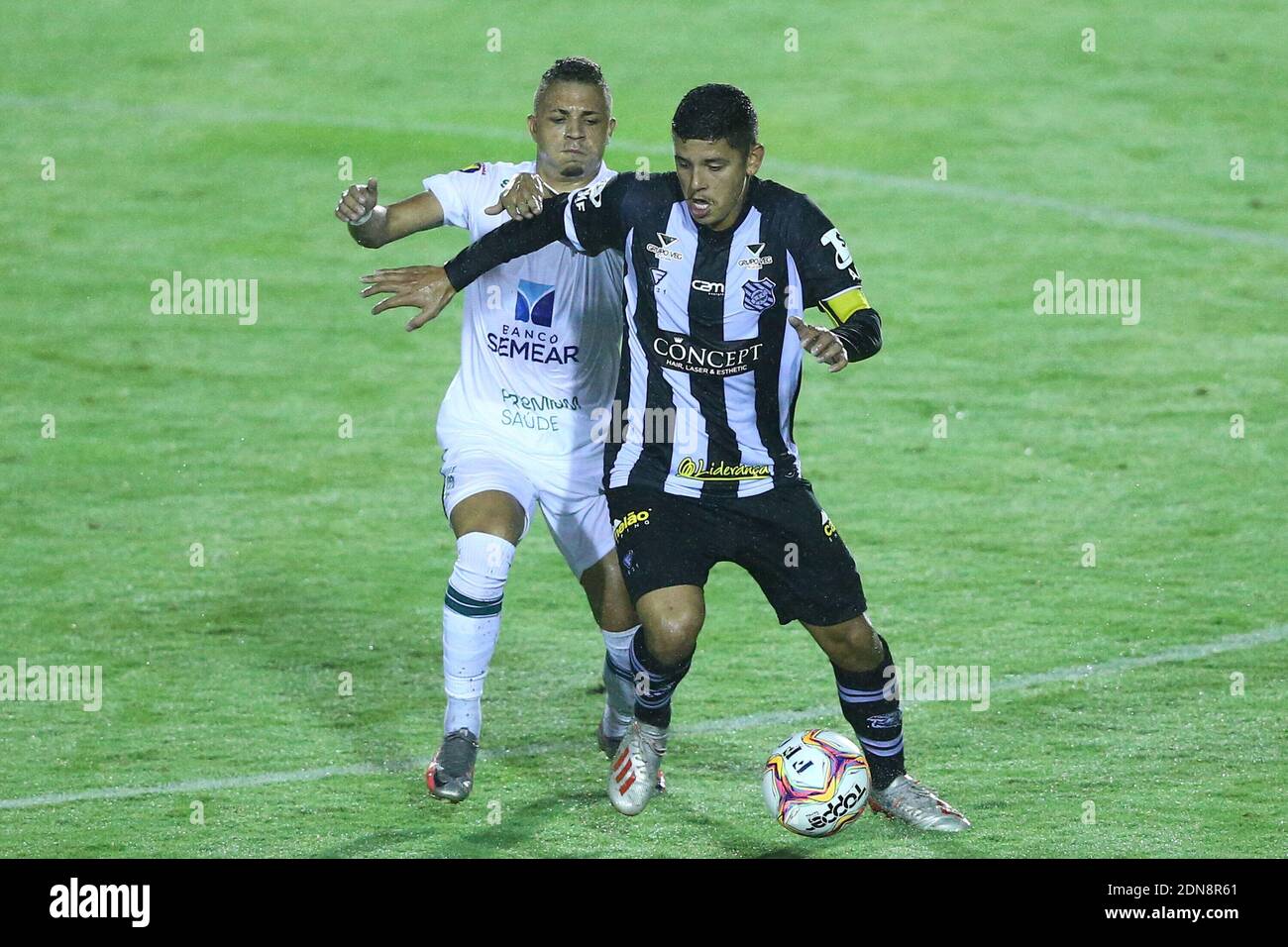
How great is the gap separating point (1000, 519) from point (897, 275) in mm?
4514

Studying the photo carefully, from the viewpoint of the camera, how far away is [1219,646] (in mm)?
8312

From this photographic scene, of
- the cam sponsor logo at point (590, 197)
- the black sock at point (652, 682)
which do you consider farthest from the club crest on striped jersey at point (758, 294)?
the black sock at point (652, 682)

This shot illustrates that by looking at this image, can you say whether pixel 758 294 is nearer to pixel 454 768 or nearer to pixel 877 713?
pixel 877 713

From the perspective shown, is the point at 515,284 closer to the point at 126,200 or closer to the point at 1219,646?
the point at 1219,646

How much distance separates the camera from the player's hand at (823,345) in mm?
5805

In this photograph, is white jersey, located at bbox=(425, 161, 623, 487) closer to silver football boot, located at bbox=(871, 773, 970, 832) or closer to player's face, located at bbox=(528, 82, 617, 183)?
player's face, located at bbox=(528, 82, 617, 183)

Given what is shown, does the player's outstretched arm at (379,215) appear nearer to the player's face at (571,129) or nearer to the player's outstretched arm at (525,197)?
the player's outstretched arm at (525,197)

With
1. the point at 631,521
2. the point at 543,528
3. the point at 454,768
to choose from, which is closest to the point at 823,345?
the point at 631,521

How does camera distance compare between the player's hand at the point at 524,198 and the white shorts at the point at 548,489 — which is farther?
the white shorts at the point at 548,489

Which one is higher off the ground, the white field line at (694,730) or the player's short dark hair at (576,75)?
A: the player's short dark hair at (576,75)

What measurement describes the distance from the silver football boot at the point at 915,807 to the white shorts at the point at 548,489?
1.38 meters

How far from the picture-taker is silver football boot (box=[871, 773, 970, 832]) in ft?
21.0

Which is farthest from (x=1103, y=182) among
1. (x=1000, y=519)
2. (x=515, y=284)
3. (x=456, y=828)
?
(x=456, y=828)

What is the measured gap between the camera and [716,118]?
6.10 m
